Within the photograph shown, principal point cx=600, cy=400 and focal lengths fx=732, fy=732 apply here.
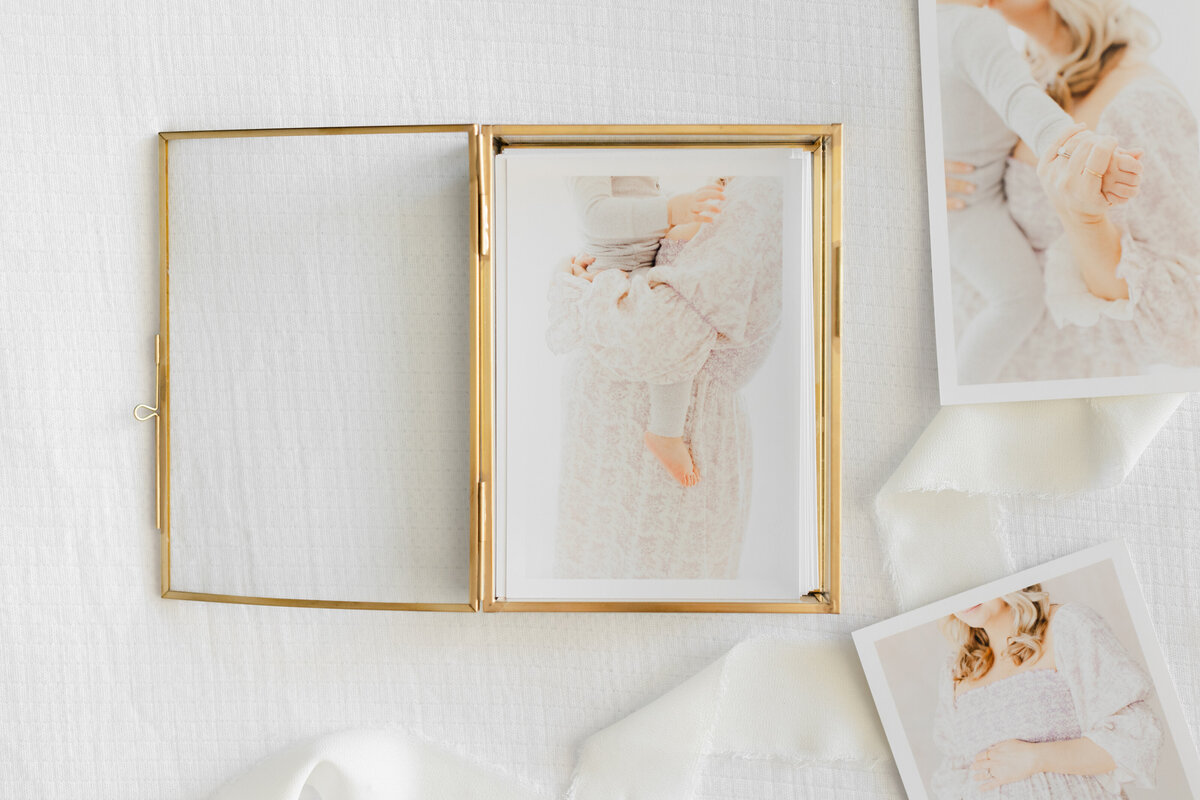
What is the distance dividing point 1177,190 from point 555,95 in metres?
0.56

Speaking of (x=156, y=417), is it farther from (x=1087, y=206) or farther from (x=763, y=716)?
(x=1087, y=206)

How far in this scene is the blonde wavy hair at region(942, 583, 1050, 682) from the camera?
0.67 metres

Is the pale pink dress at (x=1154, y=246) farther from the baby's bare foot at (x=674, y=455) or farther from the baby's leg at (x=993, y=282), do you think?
the baby's bare foot at (x=674, y=455)

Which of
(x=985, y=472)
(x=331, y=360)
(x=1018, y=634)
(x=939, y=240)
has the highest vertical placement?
(x=939, y=240)

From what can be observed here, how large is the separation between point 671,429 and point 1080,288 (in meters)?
0.39

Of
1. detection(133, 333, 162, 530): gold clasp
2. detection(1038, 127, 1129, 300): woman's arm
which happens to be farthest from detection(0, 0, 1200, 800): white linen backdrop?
detection(1038, 127, 1129, 300): woman's arm

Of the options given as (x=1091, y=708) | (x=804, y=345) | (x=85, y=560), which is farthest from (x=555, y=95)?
(x=1091, y=708)

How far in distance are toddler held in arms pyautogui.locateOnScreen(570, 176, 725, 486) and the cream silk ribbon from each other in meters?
0.20

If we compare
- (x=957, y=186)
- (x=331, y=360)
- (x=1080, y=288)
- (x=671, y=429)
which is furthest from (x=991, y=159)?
(x=331, y=360)

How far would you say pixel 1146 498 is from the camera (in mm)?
676

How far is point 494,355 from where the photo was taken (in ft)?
2.09

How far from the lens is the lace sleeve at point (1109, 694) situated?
0.66m

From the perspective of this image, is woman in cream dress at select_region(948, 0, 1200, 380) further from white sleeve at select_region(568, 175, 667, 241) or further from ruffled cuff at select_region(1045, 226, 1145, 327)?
white sleeve at select_region(568, 175, 667, 241)

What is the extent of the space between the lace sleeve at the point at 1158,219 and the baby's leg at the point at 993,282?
0.17 ft
